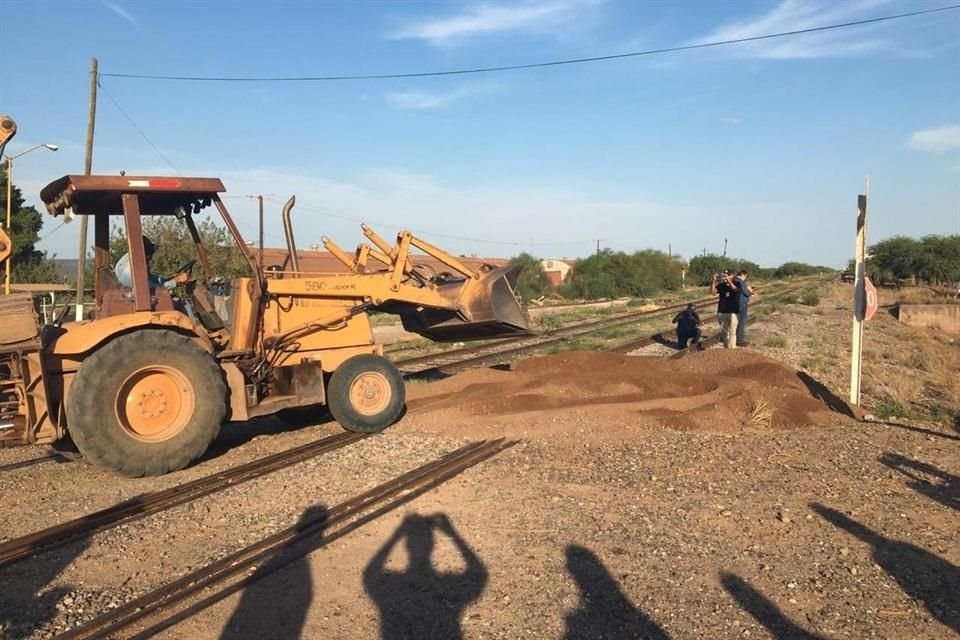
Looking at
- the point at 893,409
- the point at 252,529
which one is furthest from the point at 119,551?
the point at 893,409

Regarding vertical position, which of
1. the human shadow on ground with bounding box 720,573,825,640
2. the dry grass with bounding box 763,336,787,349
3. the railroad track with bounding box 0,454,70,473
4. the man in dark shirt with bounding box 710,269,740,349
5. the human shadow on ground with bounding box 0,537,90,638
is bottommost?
the railroad track with bounding box 0,454,70,473

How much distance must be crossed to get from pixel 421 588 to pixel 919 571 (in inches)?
128

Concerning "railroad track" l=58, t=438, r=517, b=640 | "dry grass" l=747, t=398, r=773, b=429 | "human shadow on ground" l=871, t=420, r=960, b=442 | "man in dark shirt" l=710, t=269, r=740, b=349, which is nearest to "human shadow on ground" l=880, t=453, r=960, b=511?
"human shadow on ground" l=871, t=420, r=960, b=442

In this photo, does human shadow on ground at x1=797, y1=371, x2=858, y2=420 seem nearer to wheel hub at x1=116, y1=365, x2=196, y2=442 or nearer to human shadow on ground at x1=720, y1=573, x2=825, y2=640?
human shadow on ground at x1=720, y1=573, x2=825, y2=640

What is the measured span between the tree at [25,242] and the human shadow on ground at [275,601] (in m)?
29.5

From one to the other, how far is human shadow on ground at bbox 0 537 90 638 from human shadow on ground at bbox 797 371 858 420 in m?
9.47

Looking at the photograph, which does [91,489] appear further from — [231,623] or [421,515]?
[231,623]

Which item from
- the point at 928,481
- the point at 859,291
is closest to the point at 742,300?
the point at 859,291

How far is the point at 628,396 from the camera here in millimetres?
11656

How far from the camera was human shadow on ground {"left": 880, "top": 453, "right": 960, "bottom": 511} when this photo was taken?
737 centimetres

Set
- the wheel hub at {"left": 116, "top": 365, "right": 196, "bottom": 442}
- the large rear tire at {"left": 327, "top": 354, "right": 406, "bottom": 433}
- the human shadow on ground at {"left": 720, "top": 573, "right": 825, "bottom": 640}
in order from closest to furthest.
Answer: the human shadow on ground at {"left": 720, "top": 573, "right": 825, "bottom": 640} → the wheel hub at {"left": 116, "top": 365, "right": 196, "bottom": 442} → the large rear tire at {"left": 327, "top": 354, "right": 406, "bottom": 433}

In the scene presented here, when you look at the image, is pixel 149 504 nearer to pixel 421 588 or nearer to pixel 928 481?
pixel 421 588

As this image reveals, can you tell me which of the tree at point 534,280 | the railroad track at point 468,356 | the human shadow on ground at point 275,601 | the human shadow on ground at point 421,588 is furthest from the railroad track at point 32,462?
the tree at point 534,280

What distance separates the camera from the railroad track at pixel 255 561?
4852 millimetres
